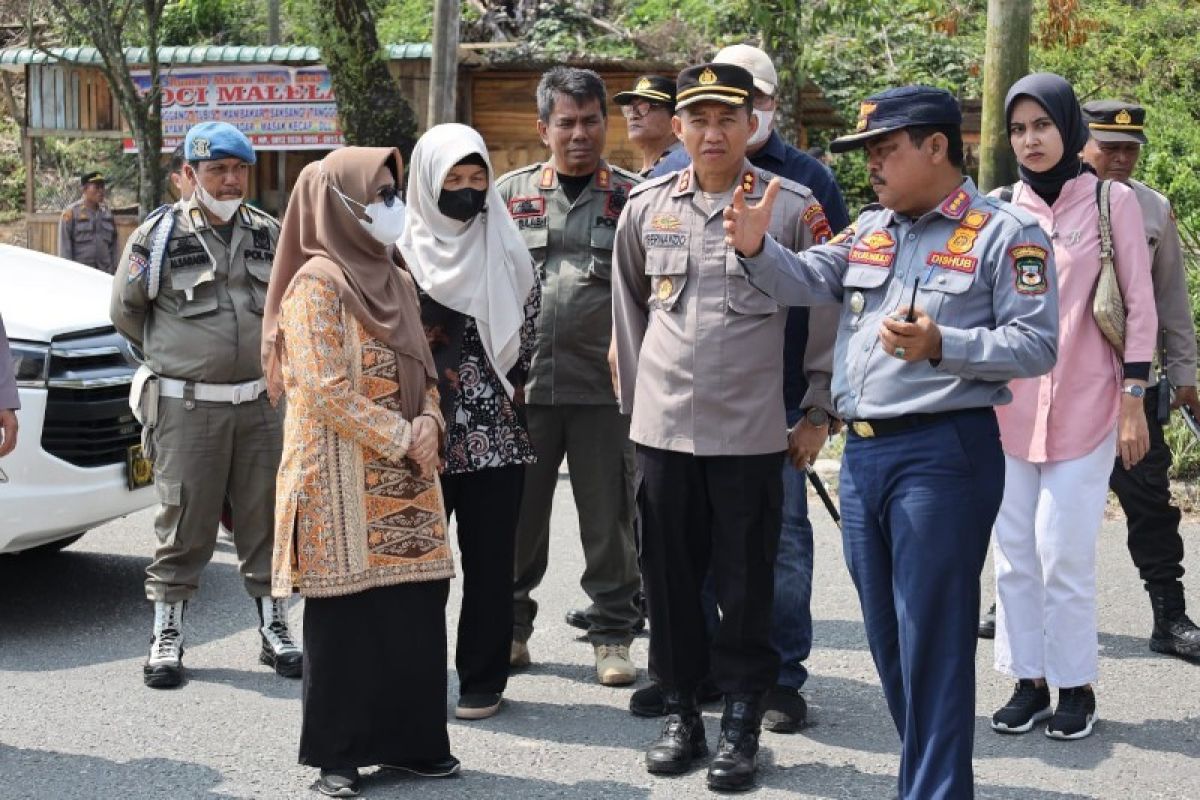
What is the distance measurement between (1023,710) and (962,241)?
1920 mm

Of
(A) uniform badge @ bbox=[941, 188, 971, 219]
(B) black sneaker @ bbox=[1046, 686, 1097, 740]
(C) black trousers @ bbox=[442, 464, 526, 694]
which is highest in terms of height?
(A) uniform badge @ bbox=[941, 188, 971, 219]

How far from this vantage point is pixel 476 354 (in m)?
5.30

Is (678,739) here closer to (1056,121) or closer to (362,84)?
(1056,121)

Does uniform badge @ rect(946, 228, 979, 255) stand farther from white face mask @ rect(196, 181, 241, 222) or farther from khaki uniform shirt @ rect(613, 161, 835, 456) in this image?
white face mask @ rect(196, 181, 241, 222)

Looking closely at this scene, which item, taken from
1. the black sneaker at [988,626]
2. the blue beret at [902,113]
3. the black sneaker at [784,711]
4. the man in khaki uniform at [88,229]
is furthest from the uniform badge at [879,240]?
the man in khaki uniform at [88,229]

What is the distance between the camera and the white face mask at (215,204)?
19.6 feet

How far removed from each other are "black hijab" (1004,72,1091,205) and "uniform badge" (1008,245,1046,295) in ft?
3.43

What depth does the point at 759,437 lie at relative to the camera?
4797 millimetres

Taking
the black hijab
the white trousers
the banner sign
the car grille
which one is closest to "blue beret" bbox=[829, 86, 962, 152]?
the black hijab

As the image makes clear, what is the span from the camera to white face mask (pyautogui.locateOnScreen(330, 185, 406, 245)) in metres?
4.77

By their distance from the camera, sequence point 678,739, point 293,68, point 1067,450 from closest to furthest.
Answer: point 678,739, point 1067,450, point 293,68

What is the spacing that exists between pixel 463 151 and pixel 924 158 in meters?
1.58

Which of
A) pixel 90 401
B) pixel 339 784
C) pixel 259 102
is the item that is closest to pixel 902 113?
pixel 339 784

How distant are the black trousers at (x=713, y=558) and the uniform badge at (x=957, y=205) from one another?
105cm
